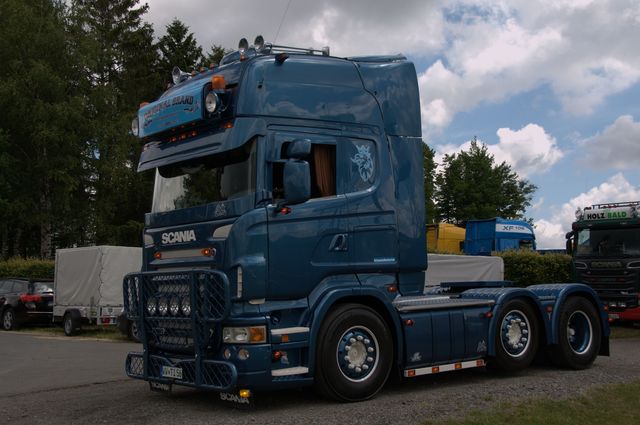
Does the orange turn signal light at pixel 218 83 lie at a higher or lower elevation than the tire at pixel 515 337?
higher

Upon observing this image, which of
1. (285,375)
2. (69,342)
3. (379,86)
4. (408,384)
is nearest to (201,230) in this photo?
(285,375)

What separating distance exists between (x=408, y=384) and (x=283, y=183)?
3639 mm

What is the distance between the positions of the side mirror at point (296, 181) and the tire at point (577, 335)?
4.90 m

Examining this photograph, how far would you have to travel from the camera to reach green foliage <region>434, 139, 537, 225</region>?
65.3 meters

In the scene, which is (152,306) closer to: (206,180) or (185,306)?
(185,306)

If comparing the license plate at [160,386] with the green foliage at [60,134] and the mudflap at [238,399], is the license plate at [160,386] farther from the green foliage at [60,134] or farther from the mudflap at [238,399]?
the green foliage at [60,134]

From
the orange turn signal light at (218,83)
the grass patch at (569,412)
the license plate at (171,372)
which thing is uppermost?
the orange turn signal light at (218,83)

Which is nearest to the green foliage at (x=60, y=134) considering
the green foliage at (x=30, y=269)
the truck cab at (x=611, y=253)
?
the green foliage at (x=30, y=269)

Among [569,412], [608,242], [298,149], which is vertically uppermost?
[298,149]

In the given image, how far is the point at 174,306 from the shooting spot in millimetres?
8023

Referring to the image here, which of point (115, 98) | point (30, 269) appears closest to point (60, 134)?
point (115, 98)

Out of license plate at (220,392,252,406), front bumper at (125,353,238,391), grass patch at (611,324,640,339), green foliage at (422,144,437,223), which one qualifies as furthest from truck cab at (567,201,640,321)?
green foliage at (422,144,437,223)

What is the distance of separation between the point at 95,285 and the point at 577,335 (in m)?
14.4

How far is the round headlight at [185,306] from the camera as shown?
7816 mm
